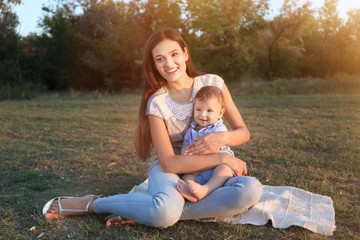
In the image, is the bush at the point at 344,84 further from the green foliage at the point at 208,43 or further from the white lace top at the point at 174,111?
the white lace top at the point at 174,111

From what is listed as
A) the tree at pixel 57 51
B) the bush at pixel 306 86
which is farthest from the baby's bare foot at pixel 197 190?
the tree at pixel 57 51

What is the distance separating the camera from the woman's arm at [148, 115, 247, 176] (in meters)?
2.58

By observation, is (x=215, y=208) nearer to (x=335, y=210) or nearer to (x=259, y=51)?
(x=335, y=210)

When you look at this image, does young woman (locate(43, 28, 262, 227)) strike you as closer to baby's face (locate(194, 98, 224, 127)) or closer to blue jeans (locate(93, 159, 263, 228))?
blue jeans (locate(93, 159, 263, 228))

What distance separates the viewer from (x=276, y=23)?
21.3 m

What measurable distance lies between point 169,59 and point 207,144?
0.82m

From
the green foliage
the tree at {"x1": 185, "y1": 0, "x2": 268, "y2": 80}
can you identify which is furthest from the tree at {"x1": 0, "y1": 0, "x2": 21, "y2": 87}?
the tree at {"x1": 185, "y1": 0, "x2": 268, "y2": 80}

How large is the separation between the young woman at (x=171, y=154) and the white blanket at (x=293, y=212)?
0.19 m

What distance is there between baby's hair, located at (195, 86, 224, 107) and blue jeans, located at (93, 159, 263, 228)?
0.72 m

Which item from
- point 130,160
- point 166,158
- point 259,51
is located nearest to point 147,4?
point 259,51

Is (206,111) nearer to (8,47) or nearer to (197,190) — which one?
(197,190)

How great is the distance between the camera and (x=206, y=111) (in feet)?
9.05

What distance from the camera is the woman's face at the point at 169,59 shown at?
279 centimetres

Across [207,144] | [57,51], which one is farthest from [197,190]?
[57,51]
